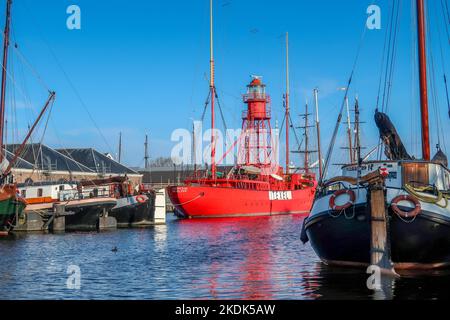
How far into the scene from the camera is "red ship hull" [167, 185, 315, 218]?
6706cm

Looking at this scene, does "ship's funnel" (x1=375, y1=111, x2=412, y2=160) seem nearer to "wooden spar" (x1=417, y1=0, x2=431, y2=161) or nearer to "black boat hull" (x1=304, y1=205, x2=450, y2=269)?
"wooden spar" (x1=417, y1=0, x2=431, y2=161)

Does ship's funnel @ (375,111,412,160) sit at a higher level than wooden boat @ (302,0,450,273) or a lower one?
higher

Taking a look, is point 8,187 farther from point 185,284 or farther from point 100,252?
point 185,284

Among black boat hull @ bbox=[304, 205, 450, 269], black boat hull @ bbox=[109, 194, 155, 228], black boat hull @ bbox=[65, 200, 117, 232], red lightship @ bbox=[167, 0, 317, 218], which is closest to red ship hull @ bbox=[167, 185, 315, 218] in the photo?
red lightship @ bbox=[167, 0, 317, 218]

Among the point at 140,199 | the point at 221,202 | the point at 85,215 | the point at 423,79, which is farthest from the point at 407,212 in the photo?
the point at 221,202

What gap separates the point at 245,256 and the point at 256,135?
53.5 meters

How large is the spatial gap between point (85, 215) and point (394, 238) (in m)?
34.2

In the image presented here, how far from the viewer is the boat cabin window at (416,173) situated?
2320 centimetres

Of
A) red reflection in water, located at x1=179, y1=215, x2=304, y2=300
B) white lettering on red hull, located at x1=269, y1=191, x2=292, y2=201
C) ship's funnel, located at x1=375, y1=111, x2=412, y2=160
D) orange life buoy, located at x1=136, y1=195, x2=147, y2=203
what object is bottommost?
red reflection in water, located at x1=179, y1=215, x2=304, y2=300

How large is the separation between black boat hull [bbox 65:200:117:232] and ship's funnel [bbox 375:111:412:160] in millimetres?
29099

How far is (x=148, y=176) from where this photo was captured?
5330 inches

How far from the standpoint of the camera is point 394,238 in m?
21.0

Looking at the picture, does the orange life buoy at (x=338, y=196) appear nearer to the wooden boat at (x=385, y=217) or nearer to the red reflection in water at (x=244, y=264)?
the wooden boat at (x=385, y=217)

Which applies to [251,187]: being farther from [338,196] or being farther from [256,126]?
[338,196]
